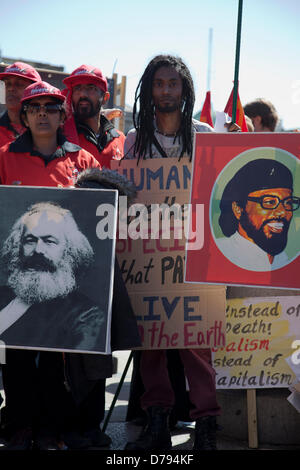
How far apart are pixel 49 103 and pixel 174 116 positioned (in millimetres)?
628

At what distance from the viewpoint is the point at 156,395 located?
3328mm

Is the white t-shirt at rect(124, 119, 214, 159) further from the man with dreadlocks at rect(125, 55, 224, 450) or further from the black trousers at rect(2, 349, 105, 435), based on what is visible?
the black trousers at rect(2, 349, 105, 435)

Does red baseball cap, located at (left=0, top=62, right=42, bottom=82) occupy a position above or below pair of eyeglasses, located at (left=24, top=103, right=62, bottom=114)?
above

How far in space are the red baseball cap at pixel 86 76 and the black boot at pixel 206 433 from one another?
6.85ft

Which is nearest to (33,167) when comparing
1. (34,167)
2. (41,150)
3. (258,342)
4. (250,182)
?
(34,167)

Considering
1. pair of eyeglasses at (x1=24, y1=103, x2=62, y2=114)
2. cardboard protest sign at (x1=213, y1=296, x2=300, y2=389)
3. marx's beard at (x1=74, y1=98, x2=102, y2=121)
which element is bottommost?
cardboard protest sign at (x1=213, y1=296, x2=300, y2=389)

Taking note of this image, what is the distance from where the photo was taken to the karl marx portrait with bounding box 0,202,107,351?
9.58 feet

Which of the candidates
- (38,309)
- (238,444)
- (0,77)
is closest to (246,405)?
(238,444)

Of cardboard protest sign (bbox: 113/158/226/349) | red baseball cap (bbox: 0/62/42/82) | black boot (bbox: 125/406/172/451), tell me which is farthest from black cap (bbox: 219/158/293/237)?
red baseball cap (bbox: 0/62/42/82)

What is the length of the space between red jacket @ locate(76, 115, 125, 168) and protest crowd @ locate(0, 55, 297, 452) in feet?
1.29

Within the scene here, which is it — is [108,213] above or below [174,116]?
below

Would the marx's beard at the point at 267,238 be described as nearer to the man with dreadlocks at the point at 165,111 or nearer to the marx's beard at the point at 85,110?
the man with dreadlocks at the point at 165,111

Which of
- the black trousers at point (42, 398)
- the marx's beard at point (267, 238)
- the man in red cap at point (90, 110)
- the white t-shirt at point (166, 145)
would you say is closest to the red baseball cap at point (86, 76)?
the man in red cap at point (90, 110)
